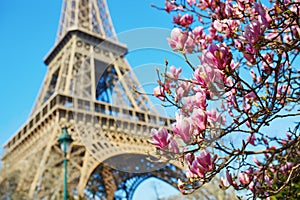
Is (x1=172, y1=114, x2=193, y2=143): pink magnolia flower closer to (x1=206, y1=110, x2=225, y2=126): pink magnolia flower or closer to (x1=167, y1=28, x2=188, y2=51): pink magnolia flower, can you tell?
(x1=206, y1=110, x2=225, y2=126): pink magnolia flower

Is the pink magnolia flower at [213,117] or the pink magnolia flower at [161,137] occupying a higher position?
the pink magnolia flower at [213,117]

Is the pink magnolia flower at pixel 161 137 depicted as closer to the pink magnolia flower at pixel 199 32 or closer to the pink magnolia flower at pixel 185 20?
the pink magnolia flower at pixel 199 32

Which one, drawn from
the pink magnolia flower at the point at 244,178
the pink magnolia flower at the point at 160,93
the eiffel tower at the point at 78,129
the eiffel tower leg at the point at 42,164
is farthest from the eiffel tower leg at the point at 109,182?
the pink magnolia flower at the point at 160,93

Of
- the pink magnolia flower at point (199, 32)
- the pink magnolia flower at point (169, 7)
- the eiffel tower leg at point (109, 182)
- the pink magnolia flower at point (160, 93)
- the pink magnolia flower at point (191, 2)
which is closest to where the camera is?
the pink magnolia flower at point (160, 93)

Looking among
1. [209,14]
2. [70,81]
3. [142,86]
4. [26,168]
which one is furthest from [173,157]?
[70,81]

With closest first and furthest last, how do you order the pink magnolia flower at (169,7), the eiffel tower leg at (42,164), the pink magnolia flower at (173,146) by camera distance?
the pink magnolia flower at (173,146) → the pink magnolia flower at (169,7) → the eiffel tower leg at (42,164)

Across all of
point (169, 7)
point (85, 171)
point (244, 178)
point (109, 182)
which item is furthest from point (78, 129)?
point (244, 178)

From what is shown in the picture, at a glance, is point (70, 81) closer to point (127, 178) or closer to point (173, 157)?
point (127, 178)

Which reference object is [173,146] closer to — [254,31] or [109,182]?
[254,31]
